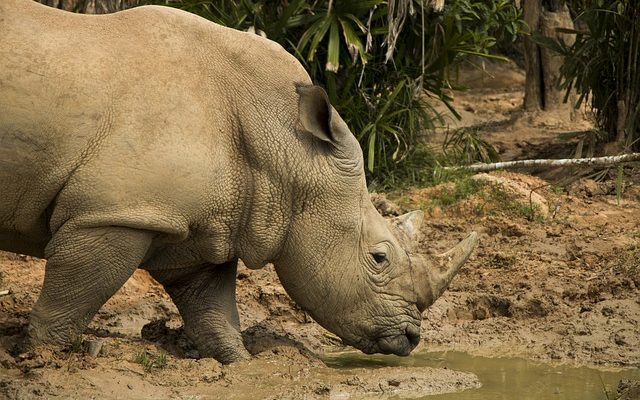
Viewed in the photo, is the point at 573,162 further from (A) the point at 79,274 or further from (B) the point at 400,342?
(A) the point at 79,274

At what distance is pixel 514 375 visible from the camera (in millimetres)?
7629

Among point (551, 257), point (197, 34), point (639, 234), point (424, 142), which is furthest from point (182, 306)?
point (424, 142)

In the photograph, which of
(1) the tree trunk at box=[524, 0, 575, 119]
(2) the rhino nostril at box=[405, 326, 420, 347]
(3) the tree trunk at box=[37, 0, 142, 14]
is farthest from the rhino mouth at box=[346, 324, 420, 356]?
(1) the tree trunk at box=[524, 0, 575, 119]

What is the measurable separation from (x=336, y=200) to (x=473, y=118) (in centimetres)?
1004

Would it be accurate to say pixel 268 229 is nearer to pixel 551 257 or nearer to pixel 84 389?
pixel 84 389

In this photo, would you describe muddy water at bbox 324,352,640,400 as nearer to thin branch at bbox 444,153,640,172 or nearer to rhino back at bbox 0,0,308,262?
rhino back at bbox 0,0,308,262

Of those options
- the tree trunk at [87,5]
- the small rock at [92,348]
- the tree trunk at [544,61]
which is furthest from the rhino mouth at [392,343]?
the tree trunk at [544,61]

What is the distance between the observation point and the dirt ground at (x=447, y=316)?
21.7ft

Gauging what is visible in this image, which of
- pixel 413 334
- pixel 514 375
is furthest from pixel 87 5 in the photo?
pixel 514 375

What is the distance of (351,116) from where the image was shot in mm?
11602

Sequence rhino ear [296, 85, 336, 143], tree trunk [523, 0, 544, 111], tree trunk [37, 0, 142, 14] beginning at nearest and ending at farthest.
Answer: rhino ear [296, 85, 336, 143], tree trunk [37, 0, 142, 14], tree trunk [523, 0, 544, 111]

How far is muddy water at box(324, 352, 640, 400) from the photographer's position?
7.12m

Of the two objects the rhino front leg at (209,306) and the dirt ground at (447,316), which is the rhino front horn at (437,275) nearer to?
the dirt ground at (447,316)

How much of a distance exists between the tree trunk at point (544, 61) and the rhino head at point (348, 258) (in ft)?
28.2
